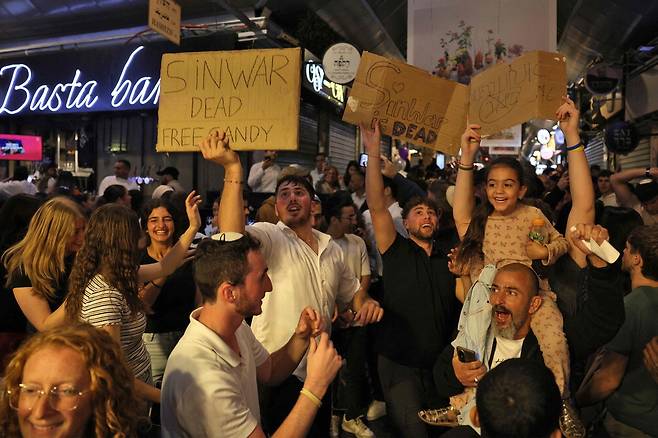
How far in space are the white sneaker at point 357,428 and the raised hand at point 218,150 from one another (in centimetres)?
266

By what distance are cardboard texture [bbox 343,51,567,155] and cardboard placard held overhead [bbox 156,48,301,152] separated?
2.04 ft

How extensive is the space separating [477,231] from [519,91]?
1164 millimetres

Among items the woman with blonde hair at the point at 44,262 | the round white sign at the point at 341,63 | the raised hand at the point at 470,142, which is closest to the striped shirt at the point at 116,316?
the woman with blonde hair at the point at 44,262

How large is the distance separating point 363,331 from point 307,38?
9.65 meters

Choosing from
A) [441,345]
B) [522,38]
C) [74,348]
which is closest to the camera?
[74,348]

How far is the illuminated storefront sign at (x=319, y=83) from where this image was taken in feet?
41.4

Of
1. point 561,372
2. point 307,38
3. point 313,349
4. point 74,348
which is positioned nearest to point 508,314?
point 561,372

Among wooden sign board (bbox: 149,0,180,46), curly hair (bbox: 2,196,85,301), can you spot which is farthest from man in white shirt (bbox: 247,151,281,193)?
curly hair (bbox: 2,196,85,301)

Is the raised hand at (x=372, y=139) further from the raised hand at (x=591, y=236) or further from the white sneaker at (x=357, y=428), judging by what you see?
the white sneaker at (x=357, y=428)

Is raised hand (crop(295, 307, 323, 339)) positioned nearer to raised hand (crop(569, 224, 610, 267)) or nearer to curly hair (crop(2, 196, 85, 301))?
raised hand (crop(569, 224, 610, 267))

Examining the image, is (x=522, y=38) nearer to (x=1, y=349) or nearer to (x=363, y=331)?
(x=363, y=331)

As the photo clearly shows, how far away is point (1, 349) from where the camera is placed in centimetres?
323

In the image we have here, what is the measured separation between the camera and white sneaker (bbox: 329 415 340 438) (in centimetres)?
484

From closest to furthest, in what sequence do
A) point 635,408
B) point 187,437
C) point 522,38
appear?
point 187,437 < point 635,408 < point 522,38
